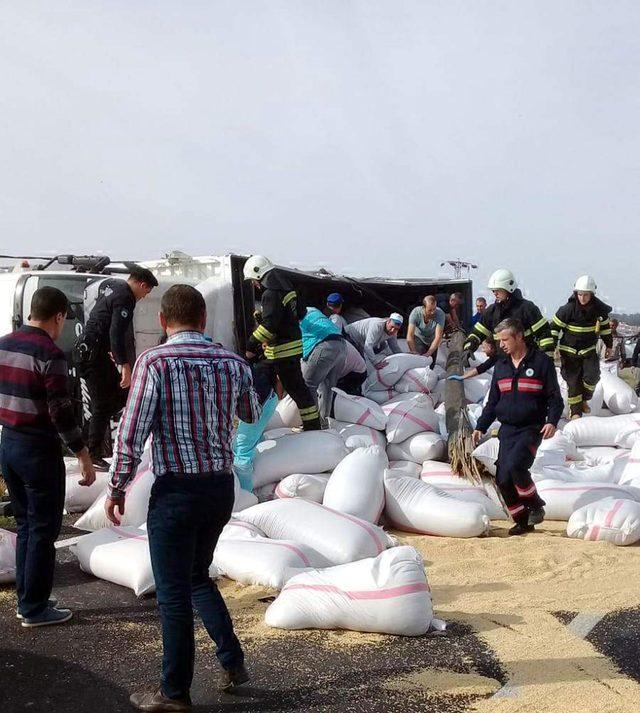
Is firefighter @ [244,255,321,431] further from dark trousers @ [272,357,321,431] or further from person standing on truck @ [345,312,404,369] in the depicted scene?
person standing on truck @ [345,312,404,369]

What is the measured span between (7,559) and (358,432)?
3040mm

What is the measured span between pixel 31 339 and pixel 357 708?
1866 mm

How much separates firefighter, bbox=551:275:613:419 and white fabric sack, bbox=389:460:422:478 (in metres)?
2.17

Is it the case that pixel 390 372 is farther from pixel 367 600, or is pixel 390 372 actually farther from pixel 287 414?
pixel 367 600

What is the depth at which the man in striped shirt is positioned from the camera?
2.46 m

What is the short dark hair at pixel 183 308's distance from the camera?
2.57m

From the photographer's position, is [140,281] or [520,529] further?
[140,281]

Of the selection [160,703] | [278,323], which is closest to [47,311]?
[160,703]

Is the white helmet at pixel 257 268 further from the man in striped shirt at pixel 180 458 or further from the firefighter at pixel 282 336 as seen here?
the man in striped shirt at pixel 180 458

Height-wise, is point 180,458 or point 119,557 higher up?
point 180,458

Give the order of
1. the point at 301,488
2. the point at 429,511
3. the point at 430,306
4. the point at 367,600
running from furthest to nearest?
the point at 430,306 → the point at 301,488 → the point at 429,511 → the point at 367,600

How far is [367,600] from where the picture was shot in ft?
10.3

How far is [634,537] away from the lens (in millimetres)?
4656

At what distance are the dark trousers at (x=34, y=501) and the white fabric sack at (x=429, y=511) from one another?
7.46 feet
